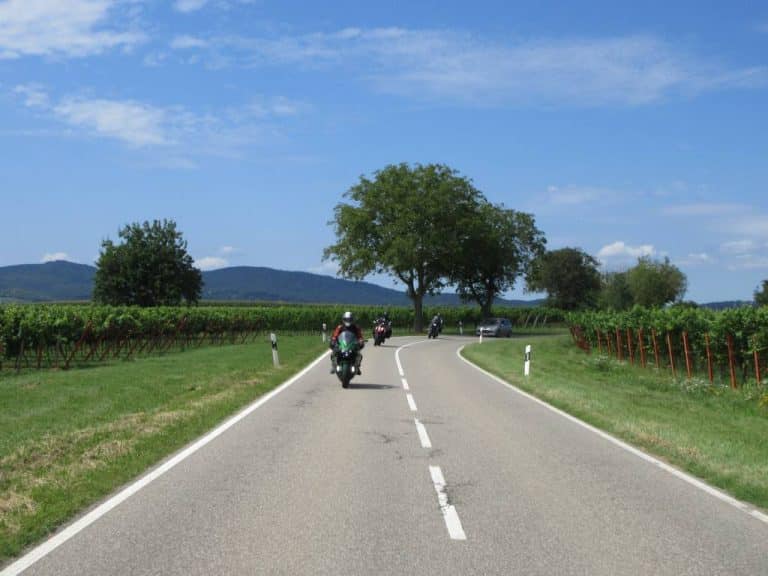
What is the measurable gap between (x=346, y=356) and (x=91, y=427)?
761 centimetres

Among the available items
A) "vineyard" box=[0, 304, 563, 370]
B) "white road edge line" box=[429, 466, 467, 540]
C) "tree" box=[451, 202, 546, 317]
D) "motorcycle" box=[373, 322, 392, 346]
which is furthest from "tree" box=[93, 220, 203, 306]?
"white road edge line" box=[429, 466, 467, 540]

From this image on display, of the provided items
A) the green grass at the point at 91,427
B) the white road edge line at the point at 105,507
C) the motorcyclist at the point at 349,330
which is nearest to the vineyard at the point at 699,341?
the motorcyclist at the point at 349,330

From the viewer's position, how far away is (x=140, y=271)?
274ft

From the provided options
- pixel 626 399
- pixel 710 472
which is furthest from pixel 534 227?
pixel 710 472

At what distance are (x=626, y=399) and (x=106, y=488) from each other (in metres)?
13.0

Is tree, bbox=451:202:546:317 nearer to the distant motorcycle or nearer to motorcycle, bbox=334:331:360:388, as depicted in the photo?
the distant motorcycle

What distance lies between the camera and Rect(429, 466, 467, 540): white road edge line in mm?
6207

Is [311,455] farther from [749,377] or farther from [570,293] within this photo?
[570,293]

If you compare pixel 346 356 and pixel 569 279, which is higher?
pixel 569 279

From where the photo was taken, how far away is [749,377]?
27.0 m

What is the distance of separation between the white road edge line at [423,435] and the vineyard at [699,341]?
592 inches

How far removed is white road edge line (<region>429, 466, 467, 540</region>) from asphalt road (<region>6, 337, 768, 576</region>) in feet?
0.07

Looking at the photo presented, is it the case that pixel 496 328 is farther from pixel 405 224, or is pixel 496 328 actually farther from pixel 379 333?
pixel 379 333

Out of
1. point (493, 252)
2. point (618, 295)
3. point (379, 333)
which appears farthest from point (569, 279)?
point (379, 333)
